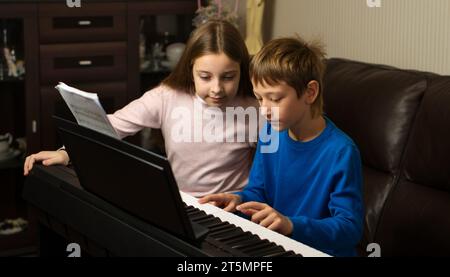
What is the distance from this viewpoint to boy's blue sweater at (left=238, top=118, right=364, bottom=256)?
171cm

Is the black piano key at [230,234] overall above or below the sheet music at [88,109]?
below

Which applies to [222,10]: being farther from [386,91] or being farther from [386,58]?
[386,91]

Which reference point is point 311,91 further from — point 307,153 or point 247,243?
point 247,243

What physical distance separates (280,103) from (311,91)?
0.33 feet

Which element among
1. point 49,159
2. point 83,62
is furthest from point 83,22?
point 49,159

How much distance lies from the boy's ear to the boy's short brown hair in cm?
1

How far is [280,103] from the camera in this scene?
183 cm

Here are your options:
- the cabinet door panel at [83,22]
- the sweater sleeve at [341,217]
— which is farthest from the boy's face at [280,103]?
the cabinet door panel at [83,22]

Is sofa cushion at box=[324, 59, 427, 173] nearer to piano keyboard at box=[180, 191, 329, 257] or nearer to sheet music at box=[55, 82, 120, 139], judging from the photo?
piano keyboard at box=[180, 191, 329, 257]

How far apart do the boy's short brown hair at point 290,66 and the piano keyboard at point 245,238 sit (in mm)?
364

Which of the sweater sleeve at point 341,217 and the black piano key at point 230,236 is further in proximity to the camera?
the sweater sleeve at point 341,217

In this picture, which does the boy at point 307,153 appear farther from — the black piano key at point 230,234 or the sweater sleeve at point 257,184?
the black piano key at point 230,234

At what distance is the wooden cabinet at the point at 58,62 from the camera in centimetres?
339

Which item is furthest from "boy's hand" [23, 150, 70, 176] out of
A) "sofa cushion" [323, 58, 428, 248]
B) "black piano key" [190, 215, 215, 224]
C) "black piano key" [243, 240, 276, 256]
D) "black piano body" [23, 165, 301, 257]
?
"sofa cushion" [323, 58, 428, 248]
